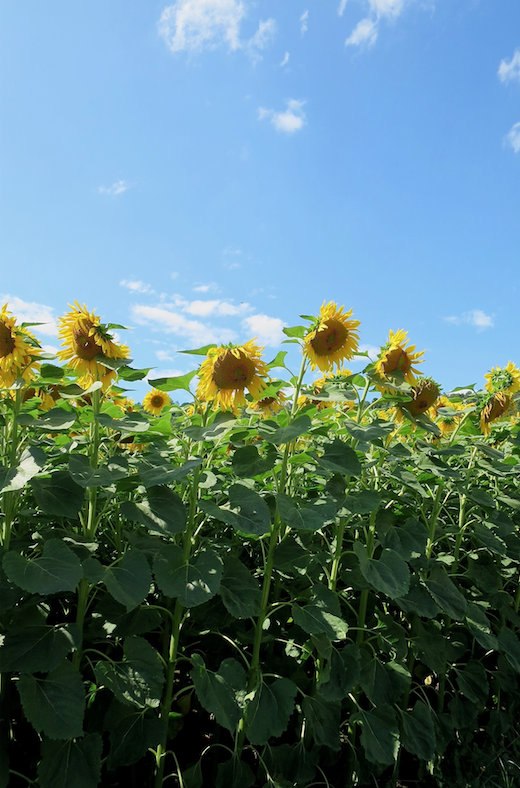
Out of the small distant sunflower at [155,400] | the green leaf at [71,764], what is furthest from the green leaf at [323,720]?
the small distant sunflower at [155,400]

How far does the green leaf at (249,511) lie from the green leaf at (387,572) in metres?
0.52

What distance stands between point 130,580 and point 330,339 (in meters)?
1.27

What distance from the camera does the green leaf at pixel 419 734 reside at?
8.17ft

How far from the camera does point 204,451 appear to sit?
7.57ft

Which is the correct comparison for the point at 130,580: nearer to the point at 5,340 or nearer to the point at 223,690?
the point at 223,690

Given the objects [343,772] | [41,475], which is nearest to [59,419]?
[41,475]

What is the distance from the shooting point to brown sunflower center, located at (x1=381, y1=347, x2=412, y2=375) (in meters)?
2.49

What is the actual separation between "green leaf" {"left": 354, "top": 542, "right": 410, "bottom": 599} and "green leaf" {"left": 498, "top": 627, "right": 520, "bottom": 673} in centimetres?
119

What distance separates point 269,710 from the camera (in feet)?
6.72

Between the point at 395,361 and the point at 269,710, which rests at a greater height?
the point at 395,361

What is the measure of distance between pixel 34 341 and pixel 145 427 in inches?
25.3

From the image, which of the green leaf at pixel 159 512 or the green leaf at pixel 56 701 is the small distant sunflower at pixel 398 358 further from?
the green leaf at pixel 56 701

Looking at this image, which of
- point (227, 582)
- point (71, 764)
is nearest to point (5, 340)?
point (227, 582)

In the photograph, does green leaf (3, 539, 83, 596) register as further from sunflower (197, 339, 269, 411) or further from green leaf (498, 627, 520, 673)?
green leaf (498, 627, 520, 673)
